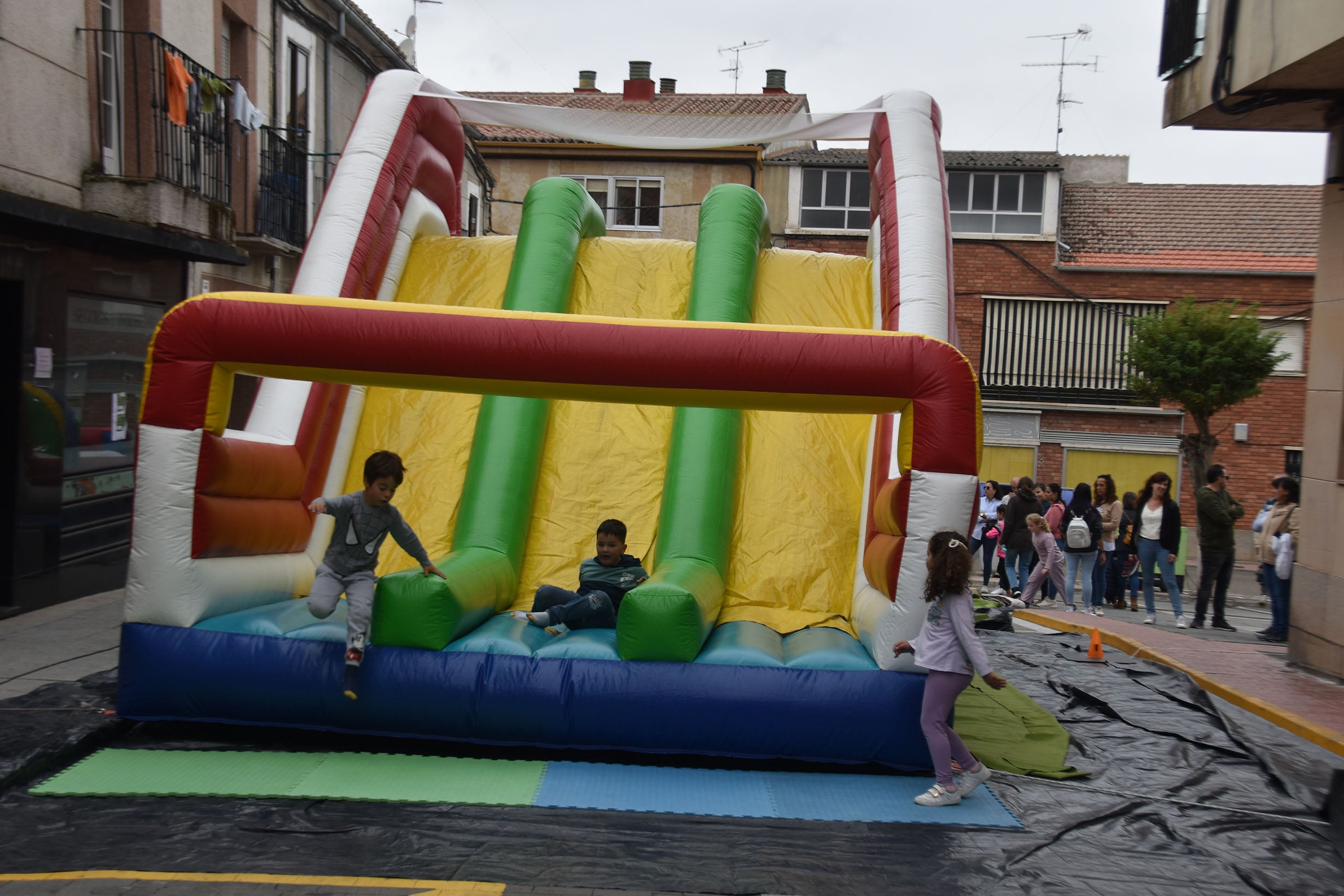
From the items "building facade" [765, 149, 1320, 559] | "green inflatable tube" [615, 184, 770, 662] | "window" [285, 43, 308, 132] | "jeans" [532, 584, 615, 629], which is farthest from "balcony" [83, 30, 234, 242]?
"building facade" [765, 149, 1320, 559]

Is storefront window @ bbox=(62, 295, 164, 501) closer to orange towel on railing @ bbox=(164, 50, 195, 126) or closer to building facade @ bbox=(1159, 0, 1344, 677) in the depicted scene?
orange towel on railing @ bbox=(164, 50, 195, 126)

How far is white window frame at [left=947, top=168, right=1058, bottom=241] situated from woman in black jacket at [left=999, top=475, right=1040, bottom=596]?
11.6m

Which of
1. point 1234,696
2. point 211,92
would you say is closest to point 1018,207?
point 211,92

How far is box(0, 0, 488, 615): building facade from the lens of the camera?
24.4ft

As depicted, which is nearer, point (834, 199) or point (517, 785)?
point (517, 785)

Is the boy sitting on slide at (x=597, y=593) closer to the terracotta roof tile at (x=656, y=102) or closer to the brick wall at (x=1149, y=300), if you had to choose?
the brick wall at (x=1149, y=300)

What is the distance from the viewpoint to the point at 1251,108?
24.8ft

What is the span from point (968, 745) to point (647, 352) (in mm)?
2473

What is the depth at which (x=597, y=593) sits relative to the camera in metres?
5.73

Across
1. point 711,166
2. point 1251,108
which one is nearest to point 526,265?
point 1251,108

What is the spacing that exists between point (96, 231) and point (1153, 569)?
921 cm

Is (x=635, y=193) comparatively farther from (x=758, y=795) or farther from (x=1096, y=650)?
(x=758, y=795)

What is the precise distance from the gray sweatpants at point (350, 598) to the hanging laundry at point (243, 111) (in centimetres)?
666

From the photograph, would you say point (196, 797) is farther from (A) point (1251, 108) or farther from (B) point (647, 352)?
(A) point (1251, 108)
